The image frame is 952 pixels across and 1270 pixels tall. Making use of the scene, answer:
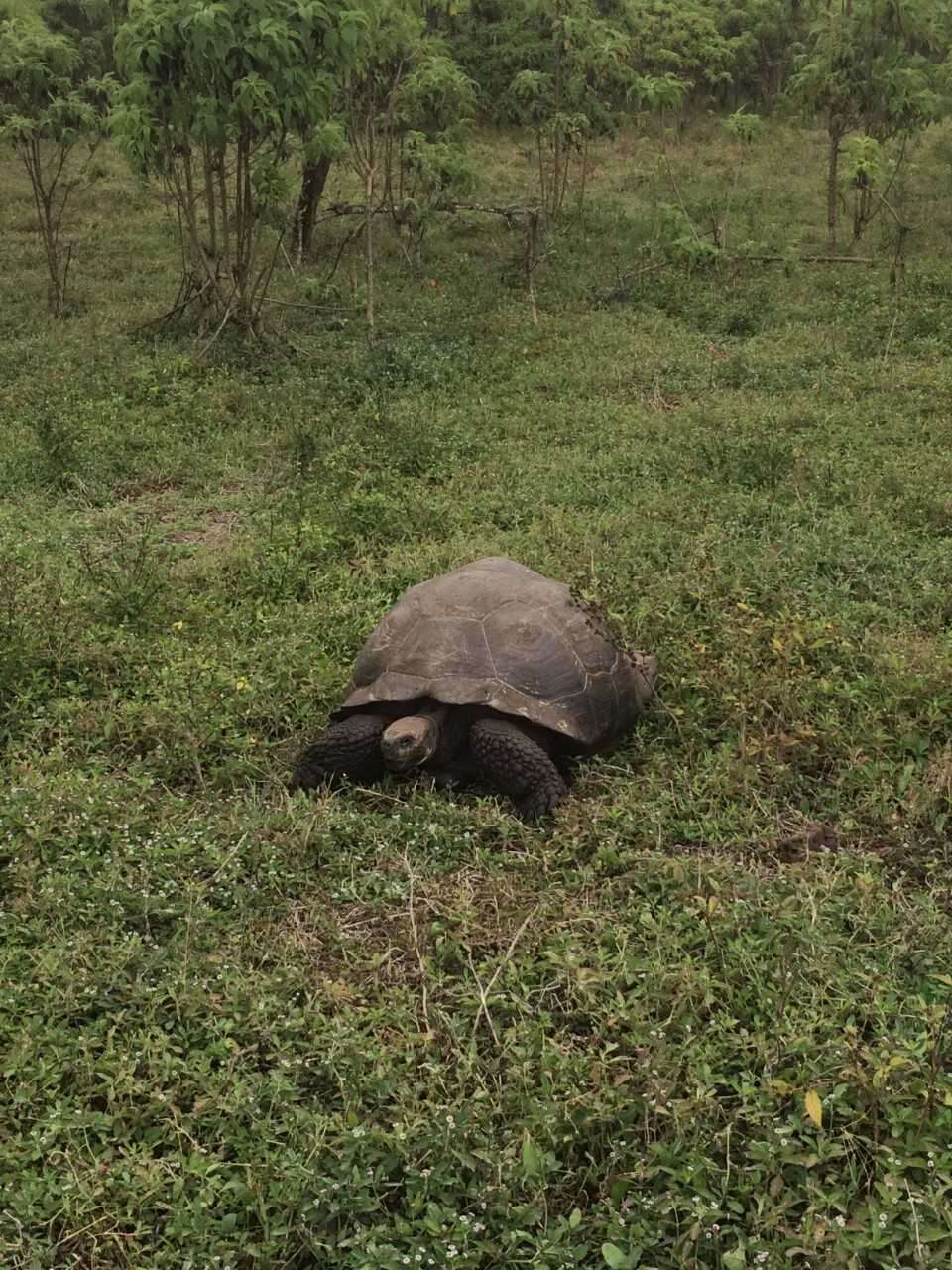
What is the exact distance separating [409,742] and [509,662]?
0.55 metres

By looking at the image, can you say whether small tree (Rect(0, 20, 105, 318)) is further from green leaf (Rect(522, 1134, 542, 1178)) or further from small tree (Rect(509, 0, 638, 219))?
green leaf (Rect(522, 1134, 542, 1178))

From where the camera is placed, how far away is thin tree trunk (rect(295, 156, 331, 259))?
14.2 meters

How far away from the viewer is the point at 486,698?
13.2 feet

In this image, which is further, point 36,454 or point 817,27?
point 817,27

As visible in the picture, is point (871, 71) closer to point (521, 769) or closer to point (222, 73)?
point (222, 73)

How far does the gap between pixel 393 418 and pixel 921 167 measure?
50.3 feet

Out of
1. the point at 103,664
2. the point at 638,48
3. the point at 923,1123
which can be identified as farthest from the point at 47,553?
the point at 638,48

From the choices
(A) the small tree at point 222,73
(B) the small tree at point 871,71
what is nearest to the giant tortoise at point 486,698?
(A) the small tree at point 222,73

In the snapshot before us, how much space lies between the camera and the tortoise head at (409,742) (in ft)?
12.8

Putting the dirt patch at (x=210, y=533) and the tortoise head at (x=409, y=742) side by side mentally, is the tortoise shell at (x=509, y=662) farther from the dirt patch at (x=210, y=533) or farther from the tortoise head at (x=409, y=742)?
the dirt patch at (x=210, y=533)

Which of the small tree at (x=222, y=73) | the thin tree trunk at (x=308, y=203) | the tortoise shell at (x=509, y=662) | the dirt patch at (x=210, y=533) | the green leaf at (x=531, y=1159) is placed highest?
the small tree at (x=222, y=73)

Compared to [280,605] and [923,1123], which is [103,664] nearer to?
[280,605]

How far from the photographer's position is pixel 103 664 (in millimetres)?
4949

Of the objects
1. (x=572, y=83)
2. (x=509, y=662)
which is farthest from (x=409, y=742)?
(x=572, y=83)
